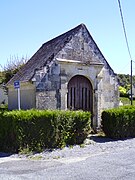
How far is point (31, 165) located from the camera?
8.30 m

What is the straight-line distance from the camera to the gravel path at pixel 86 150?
9.42 metres

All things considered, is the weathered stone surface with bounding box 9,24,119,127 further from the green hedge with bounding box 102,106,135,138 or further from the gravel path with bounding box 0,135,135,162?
the gravel path with bounding box 0,135,135,162

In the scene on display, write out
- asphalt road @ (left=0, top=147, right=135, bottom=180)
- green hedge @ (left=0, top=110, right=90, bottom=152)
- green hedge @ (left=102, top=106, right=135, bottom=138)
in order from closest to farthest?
asphalt road @ (left=0, top=147, right=135, bottom=180) < green hedge @ (left=0, top=110, right=90, bottom=152) < green hedge @ (left=102, top=106, right=135, bottom=138)

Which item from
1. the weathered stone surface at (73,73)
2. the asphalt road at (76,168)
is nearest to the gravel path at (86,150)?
the asphalt road at (76,168)

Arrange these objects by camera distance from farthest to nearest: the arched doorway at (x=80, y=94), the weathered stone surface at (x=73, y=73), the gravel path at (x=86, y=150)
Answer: the arched doorway at (x=80, y=94), the weathered stone surface at (x=73, y=73), the gravel path at (x=86, y=150)

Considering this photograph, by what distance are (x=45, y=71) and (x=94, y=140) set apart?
12.3ft

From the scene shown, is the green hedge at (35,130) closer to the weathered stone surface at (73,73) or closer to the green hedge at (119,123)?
the green hedge at (119,123)

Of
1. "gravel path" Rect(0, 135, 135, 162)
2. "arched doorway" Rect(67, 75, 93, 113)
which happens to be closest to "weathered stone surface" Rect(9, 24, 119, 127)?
"arched doorway" Rect(67, 75, 93, 113)

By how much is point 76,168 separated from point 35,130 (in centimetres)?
278

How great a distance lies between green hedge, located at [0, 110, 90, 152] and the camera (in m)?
9.98

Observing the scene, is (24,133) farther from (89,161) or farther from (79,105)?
(79,105)

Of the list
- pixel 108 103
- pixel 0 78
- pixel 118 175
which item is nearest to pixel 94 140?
pixel 108 103

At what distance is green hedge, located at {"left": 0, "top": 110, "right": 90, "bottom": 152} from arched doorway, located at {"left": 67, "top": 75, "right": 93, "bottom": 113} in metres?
3.07

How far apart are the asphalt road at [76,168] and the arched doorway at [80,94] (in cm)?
481
